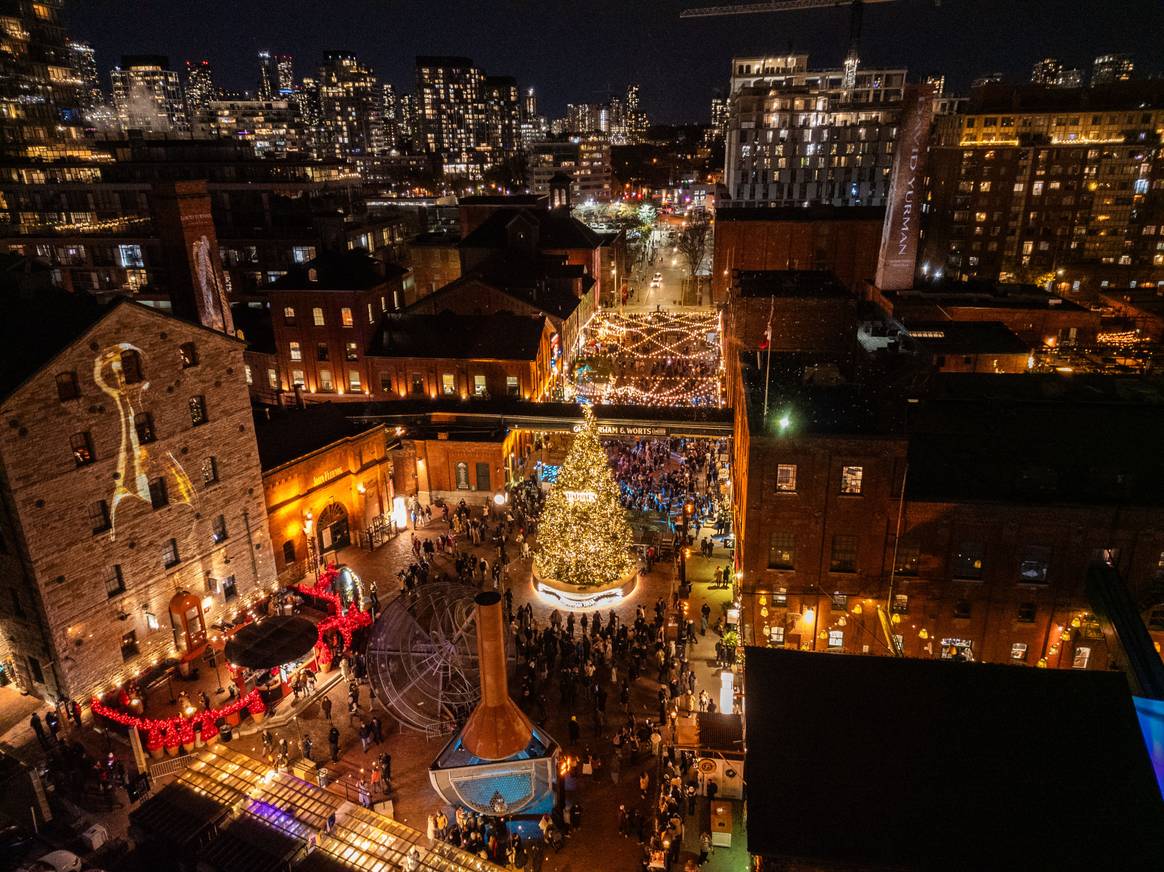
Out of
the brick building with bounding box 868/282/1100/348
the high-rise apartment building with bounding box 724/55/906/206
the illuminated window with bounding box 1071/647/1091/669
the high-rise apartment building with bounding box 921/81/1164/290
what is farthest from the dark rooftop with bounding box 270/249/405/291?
the high-rise apartment building with bounding box 724/55/906/206

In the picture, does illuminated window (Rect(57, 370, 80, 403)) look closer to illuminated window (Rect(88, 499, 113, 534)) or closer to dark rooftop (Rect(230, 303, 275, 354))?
illuminated window (Rect(88, 499, 113, 534))

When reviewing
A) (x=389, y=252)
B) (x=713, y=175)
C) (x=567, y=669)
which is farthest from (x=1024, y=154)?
(x=713, y=175)

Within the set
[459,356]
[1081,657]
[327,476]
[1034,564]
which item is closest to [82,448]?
[327,476]

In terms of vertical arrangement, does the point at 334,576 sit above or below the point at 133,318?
below

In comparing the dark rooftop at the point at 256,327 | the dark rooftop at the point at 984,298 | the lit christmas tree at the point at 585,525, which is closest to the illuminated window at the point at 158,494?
the lit christmas tree at the point at 585,525

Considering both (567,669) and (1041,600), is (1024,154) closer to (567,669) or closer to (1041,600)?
(1041,600)

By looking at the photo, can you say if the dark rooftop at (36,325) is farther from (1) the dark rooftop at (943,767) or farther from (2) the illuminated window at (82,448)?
(1) the dark rooftop at (943,767)

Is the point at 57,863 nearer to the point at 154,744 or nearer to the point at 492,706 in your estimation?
the point at 154,744

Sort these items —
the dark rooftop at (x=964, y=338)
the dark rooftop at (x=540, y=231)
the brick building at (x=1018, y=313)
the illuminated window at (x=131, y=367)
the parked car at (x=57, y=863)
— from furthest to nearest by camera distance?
1. the dark rooftop at (x=540, y=231)
2. the brick building at (x=1018, y=313)
3. the dark rooftop at (x=964, y=338)
4. the illuminated window at (x=131, y=367)
5. the parked car at (x=57, y=863)
